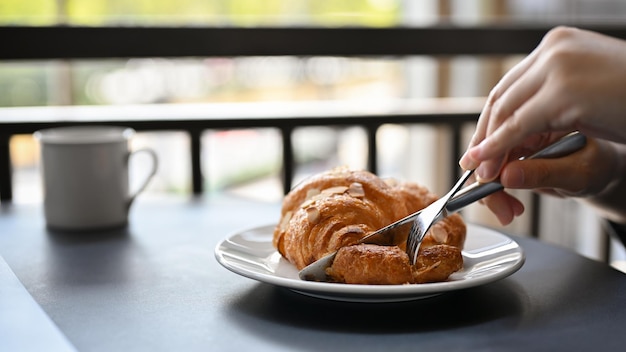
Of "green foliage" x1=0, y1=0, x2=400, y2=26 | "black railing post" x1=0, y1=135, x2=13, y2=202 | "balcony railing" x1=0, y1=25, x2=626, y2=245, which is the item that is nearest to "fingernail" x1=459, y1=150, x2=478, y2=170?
"balcony railing" x1=0, y1=25, x2=626, y2=245

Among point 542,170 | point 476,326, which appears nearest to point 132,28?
point 542,170

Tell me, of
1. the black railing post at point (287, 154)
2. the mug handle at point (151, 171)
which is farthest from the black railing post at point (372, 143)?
the mug handle at point (151, 171)

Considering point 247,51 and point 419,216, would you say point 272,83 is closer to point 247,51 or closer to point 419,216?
point 247,51

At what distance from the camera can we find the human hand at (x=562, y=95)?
0.68 meters

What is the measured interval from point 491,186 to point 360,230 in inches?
5.8

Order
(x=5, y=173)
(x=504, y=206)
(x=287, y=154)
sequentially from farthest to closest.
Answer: (x=287, y=154) → (x=5, y=173) → (x=504, y=206)

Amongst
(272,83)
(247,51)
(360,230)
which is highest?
(247,51)

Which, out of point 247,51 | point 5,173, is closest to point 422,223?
point 247,51

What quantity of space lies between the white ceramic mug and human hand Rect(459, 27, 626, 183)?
0.52m

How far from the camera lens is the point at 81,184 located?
1023 millimetres

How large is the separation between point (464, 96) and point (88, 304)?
2.73m

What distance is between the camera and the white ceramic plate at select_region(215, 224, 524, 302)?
0.62 metres

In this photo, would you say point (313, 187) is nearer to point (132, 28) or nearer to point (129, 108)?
point (132, 28)

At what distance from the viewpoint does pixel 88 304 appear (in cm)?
68
